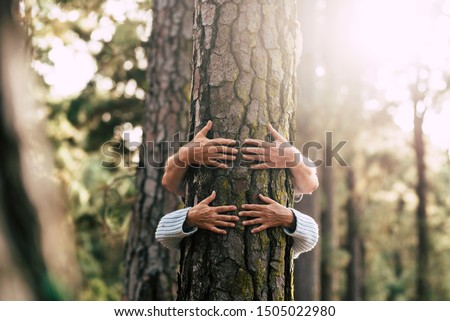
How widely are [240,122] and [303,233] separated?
0.67m

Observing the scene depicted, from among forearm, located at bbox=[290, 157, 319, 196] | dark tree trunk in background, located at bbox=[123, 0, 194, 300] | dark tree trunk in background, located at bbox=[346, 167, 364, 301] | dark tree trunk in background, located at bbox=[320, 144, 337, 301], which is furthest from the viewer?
dark tree trunk in background, located at bbox=[346, 167, 364, 301]

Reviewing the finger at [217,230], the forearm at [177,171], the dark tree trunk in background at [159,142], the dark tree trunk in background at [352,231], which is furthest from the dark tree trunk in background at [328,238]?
the finger at [217,230]

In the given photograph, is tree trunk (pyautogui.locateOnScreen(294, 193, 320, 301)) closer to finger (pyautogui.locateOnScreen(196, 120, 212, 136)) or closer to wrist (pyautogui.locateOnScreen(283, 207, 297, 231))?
wrist (pyautogui.locateOnScreen(283, 207, 297, 231))

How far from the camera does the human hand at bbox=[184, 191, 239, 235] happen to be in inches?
108

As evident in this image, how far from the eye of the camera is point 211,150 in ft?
9.19

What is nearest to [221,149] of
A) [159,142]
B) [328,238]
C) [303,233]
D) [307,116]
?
[303,233]

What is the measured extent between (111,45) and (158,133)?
3.66 m

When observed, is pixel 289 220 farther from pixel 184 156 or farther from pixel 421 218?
pixel 421 218

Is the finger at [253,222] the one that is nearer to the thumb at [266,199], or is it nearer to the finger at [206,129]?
the thumb at [266,199]

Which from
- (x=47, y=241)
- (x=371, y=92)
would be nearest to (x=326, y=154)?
(x=371, y=92)

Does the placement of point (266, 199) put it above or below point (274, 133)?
below

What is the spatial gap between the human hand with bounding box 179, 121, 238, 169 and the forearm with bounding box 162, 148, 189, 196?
0.10m

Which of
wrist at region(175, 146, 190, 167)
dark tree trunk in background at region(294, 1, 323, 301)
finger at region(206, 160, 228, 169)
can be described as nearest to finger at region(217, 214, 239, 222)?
finger at region(206, 160, 228, 169)

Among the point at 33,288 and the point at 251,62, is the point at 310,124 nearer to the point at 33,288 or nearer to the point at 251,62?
the point at 251,62
